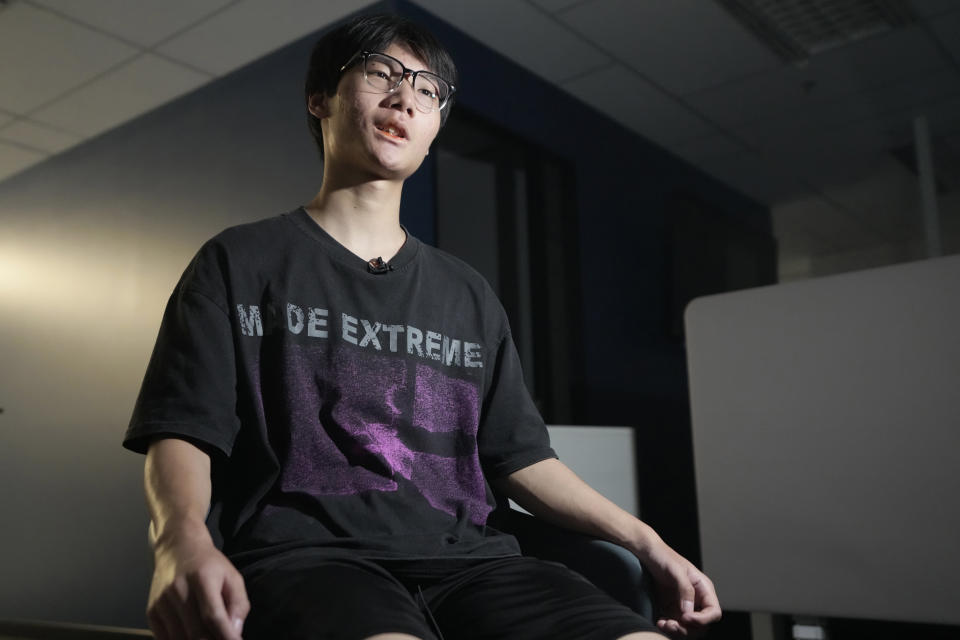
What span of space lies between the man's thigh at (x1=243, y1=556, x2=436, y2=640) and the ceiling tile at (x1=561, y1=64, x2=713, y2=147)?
3315mm

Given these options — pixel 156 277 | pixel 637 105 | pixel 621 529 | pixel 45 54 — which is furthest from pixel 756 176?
pixel 621 529

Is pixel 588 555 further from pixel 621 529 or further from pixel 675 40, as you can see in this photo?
pixel 675 40

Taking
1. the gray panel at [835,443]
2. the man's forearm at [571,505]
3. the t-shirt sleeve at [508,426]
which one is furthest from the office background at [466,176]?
the man's forearm at [571,505]

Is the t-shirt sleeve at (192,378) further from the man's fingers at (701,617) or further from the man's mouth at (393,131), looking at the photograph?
the man's fingers at (701,617)

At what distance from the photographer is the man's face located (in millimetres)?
1069

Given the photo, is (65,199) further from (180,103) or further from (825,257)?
(825,257)

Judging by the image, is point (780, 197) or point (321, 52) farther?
point (780, 197)

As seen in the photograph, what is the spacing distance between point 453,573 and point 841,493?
3.91 feet

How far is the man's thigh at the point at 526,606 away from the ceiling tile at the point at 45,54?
3.05 metres

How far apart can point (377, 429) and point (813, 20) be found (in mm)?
3128

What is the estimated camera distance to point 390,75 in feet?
3.61

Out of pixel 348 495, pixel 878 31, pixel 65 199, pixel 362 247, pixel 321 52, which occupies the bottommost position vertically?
pixel 348 495

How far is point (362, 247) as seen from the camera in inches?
42.5

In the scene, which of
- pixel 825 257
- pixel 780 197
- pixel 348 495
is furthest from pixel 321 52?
pixel 825 257
